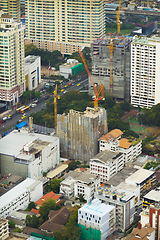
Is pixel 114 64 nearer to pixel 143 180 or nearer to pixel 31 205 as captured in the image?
pixel 143 180

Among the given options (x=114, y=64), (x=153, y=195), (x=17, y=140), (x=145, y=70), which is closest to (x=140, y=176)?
(x=153, y=195)

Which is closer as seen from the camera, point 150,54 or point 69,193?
point 69,193

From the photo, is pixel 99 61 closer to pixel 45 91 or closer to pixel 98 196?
pixel 45 91

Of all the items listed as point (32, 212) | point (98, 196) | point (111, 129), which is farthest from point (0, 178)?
point (111, 129)

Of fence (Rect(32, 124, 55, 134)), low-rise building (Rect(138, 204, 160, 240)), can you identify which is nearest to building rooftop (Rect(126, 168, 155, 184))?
low-rise building (Rect(138, 204, 160, 240))

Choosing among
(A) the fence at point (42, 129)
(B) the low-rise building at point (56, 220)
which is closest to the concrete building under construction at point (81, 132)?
(A) the fence at point (42, 129)

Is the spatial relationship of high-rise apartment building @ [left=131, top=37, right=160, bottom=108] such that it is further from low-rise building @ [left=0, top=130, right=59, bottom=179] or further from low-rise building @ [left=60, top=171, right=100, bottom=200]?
low-rise building @ [left=60, top=171, right=100, bottom=200]
